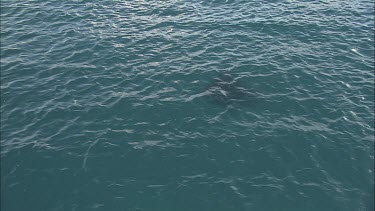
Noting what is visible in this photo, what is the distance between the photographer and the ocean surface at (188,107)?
86.4 feet

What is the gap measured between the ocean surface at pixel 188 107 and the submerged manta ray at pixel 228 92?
0.54 ft

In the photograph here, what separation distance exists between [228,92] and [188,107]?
5.07 m

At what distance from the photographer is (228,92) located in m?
36.3

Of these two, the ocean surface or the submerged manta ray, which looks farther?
the submerged manta ray

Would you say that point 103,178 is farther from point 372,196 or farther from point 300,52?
Result: point 300,52

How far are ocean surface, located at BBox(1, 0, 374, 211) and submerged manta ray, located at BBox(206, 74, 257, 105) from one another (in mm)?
165

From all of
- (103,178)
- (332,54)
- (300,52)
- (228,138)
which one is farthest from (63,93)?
(332,54)

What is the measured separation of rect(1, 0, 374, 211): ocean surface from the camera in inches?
1037

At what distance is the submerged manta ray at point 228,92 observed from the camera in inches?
1388

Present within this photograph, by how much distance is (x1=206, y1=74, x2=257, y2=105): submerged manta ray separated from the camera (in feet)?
116

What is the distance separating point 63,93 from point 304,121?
24937 millimetres

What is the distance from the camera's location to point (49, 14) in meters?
49.0

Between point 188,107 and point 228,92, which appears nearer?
point 188,107

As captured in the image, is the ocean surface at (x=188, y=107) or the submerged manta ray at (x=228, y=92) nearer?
the ocean surface at (x=188, y=107)
